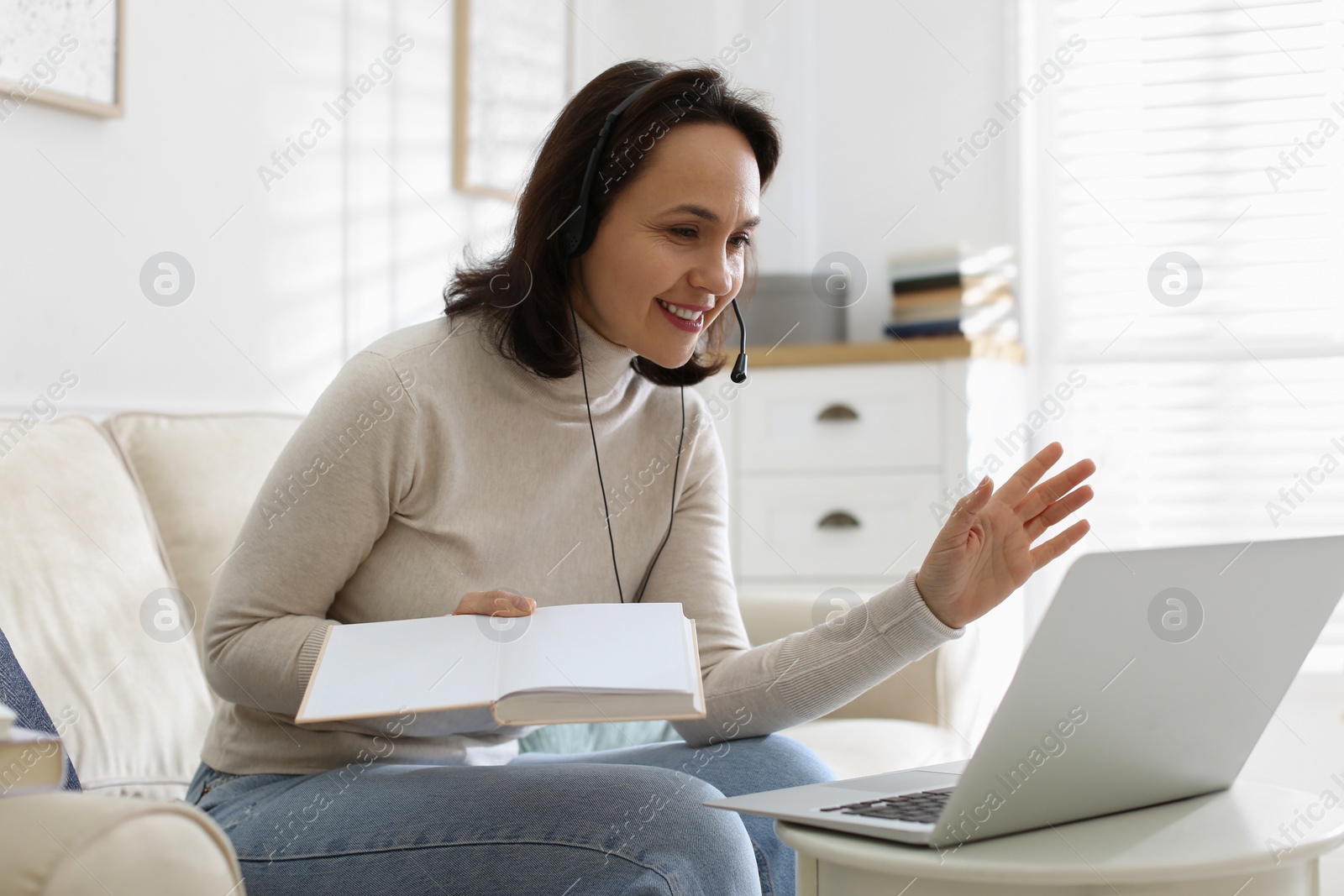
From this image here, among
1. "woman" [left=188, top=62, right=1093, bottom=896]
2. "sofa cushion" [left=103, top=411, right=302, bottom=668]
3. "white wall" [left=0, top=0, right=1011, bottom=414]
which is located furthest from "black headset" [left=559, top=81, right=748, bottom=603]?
"white wall" [left=0, top=0, right=1011, bottom=414]

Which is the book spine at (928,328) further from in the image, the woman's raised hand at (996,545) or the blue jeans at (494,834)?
the blue jeans at (494,834)

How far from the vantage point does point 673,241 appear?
115cm

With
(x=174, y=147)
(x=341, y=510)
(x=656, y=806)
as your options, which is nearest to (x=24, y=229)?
(x=174, y=147)

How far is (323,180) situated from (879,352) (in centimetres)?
123

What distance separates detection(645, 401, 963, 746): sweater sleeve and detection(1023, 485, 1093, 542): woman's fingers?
111mm

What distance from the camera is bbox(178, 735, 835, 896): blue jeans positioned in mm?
849

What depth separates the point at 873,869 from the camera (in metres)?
0.69

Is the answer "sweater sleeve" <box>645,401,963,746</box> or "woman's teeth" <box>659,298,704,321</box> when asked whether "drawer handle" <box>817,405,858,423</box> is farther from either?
"woman's teeth" <box>659,298,704,321</box>

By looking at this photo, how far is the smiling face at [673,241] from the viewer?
1.14 meters

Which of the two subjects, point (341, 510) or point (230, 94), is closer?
point (341, 510)

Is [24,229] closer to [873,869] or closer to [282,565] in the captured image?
[282,565]

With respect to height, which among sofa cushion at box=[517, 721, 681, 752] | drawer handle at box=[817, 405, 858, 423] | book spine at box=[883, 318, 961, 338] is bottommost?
sofa cushion at box=[517, 721, 681, 752]

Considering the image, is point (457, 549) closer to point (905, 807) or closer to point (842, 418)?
point (905, 807)

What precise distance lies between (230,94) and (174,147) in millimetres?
171
